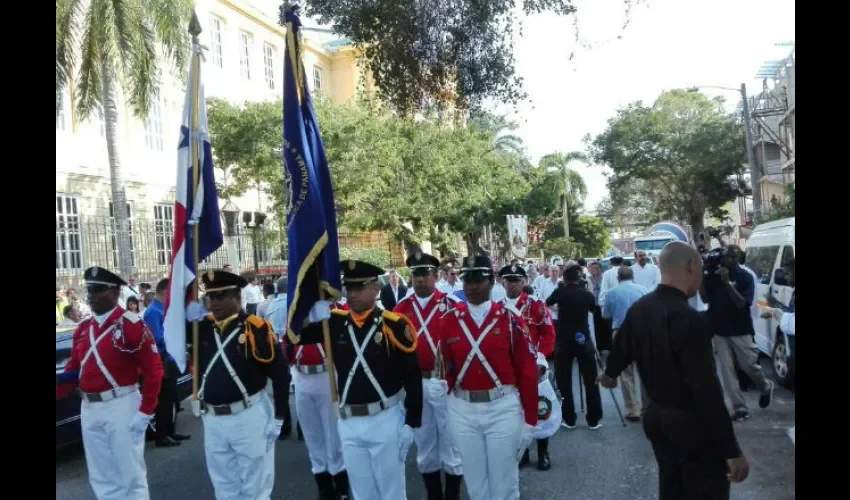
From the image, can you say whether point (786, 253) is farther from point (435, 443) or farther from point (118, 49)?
point (118, 49)

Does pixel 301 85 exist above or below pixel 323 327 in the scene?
above

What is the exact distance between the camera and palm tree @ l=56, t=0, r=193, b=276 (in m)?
16.2

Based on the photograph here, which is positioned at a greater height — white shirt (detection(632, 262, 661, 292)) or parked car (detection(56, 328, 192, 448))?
white shirt (detection(632, 262, 661, 292))

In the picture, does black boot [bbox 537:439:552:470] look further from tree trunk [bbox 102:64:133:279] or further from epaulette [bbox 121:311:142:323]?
tree trunk [bbox 102:64:133:279]

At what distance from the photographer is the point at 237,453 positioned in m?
5.34

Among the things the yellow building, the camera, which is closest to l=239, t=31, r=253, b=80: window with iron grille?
the yellow building

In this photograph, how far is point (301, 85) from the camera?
5496 mm

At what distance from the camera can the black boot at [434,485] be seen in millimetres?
6419

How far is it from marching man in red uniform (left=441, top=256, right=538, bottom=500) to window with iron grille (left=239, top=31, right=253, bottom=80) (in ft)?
79.1

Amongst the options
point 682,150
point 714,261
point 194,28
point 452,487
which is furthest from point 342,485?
point 682,150

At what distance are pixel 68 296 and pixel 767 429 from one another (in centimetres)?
1363
